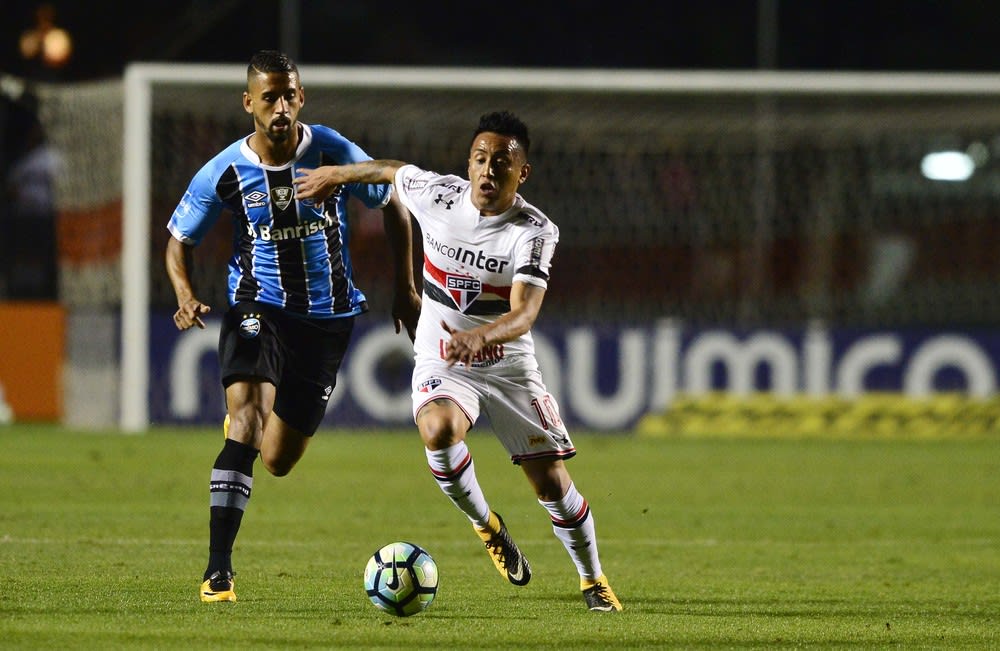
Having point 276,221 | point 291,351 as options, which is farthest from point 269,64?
point 291,351

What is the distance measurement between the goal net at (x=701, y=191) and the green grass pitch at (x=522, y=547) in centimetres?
394

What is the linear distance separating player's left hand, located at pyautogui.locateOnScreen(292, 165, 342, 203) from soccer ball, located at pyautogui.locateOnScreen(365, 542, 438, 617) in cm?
153

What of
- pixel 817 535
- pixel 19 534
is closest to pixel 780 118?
pixel 817 535

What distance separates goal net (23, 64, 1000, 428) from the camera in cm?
1831

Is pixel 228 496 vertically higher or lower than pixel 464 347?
lower

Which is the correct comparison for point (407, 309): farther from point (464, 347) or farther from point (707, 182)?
point (707, 182)

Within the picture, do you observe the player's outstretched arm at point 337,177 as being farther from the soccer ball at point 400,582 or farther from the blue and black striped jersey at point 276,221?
the soccer ball at point 400,582

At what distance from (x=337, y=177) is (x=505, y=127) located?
0.74 m

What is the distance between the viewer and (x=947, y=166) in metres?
21.0

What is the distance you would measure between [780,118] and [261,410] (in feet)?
48.0

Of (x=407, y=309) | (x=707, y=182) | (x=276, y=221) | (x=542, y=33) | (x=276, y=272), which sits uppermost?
(x=542, y=33)

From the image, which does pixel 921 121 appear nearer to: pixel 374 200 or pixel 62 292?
pixel 62 292

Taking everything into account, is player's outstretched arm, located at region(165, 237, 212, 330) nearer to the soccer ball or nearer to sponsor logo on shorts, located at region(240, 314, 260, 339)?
sponsor logo on shorts, located at region(240, 314, 260, 339)

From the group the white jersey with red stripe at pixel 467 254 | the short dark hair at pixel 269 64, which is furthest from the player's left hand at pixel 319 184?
the short dark hair at pixel 269 64
